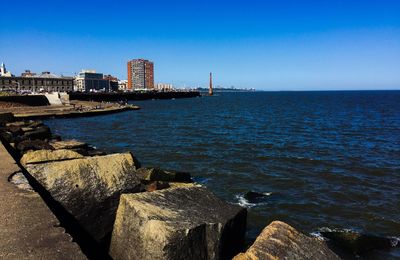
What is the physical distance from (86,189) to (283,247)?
3495mm

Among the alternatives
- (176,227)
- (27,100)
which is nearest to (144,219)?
(176,227)

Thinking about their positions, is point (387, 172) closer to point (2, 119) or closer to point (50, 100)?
point (2, 119)

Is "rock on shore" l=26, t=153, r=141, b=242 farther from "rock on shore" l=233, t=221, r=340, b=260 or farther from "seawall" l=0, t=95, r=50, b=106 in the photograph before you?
"seawall" l=0, t=95, r=50, b=106

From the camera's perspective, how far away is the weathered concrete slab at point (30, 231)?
4.31m

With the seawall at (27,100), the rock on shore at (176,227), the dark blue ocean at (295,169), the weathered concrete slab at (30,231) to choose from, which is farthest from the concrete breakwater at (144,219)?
the seawall at (27,100)

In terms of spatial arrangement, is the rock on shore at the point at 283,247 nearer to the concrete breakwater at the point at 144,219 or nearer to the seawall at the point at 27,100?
the concrete breakwater at the point at 144,219

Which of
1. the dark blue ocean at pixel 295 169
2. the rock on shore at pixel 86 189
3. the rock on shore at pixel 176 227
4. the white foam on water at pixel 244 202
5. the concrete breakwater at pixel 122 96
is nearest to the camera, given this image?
the rock on shore at pixel 176 227

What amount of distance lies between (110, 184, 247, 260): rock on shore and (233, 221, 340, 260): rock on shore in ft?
2.09

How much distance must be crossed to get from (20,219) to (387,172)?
14950mm

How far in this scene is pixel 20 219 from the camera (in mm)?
5293

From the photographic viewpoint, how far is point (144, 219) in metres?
4.72

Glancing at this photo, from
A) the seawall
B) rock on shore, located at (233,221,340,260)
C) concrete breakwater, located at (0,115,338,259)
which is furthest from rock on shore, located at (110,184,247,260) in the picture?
the seawall

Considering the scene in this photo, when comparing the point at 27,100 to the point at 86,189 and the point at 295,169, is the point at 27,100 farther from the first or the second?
the point at 86,189

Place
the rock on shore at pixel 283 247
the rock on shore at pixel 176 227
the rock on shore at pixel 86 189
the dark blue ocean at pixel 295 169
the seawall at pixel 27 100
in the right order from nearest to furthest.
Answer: the rock on shore at pixel 283 247 < the rock on shore at pixel 176 227 < the rock on shore at pixel 86 189 < the dark blue ocean at pixel 295 169 < the seawall at pixel 27 100
